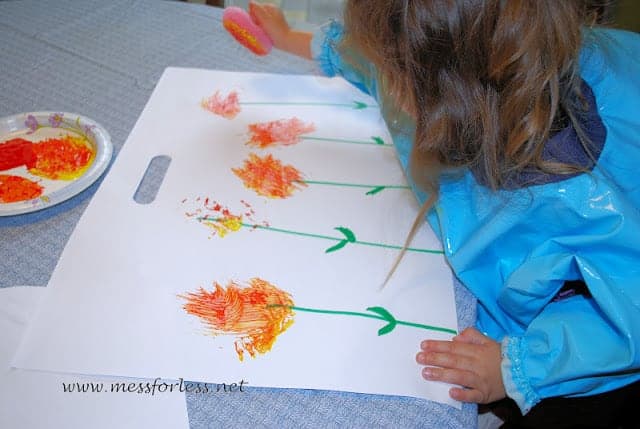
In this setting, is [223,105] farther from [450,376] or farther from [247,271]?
[450,376]

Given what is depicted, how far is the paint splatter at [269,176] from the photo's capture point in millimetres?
637

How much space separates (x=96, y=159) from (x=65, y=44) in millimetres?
326

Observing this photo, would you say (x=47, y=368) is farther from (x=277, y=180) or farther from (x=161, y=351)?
(x=277, y=180)

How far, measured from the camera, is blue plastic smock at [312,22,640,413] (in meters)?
0.50

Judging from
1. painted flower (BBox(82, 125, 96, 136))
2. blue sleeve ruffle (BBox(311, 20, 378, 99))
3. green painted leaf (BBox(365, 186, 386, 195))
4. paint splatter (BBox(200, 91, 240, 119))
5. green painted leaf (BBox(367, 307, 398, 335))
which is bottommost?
green painted leaf (BBox(367, 307, 398, 335))

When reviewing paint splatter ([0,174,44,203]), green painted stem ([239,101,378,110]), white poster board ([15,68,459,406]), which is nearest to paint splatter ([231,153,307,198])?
white poster board ([15,68,459,406])

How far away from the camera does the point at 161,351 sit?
0.47 meters

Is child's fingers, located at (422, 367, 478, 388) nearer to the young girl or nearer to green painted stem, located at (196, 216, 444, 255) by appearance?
the young girl

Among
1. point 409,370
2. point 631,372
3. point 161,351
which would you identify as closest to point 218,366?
point 161,351

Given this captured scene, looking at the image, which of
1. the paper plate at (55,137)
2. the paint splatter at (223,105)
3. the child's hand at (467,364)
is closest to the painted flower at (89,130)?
the paper plate at (55,137)

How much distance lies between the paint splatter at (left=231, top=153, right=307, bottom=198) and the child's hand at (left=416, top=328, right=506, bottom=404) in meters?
0.25

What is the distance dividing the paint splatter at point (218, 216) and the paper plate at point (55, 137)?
0.13m

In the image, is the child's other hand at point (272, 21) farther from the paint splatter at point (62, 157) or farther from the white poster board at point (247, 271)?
the paint splatter at point (62, 157)

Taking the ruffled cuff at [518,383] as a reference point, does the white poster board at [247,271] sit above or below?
above
